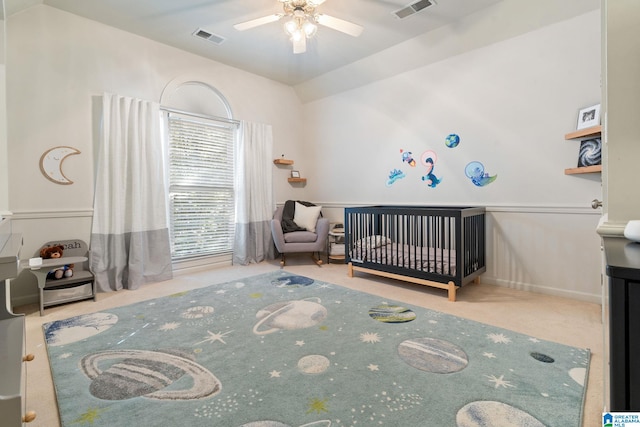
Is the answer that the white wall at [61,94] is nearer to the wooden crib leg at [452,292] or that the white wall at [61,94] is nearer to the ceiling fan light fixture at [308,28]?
the ceiling fan light fixture at [308,28]

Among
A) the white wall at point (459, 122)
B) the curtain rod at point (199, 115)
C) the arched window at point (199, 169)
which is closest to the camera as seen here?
the white wall at point (459, 122)

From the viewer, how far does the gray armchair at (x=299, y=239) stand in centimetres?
413

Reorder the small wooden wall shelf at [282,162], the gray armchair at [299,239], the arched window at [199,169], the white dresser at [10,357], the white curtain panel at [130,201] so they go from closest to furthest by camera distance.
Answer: the white dresser at [10,357]
the white curtain panel at [130,201]
the arched window at [199,169]
the gray armchair at [299,239]
the small wooden wall shelf at [282,162]

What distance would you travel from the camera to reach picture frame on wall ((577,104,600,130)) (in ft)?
8.26

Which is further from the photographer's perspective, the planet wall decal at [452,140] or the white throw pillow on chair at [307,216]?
the white throw pillow on chair at [307,216]

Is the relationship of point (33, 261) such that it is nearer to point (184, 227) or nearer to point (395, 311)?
point (184, 227)

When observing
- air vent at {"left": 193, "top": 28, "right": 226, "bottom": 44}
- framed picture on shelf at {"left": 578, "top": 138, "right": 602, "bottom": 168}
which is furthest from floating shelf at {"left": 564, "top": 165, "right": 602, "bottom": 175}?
air vent at {"left": 193, "top": 28, "right": 226, "bottom": 44}

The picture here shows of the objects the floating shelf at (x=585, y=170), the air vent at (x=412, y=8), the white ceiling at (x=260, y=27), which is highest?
the white ceiling at (x=260, y=27)

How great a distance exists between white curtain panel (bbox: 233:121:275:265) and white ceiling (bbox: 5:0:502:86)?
991 mm

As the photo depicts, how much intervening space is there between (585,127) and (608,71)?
2.14 metres

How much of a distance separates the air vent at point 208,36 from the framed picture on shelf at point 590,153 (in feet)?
12.3

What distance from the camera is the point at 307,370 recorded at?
1676 millimetres

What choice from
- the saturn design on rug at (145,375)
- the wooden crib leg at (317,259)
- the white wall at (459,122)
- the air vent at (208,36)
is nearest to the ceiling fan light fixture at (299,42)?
the air vent at (208,36)

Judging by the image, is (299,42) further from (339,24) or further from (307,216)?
(307,216)
